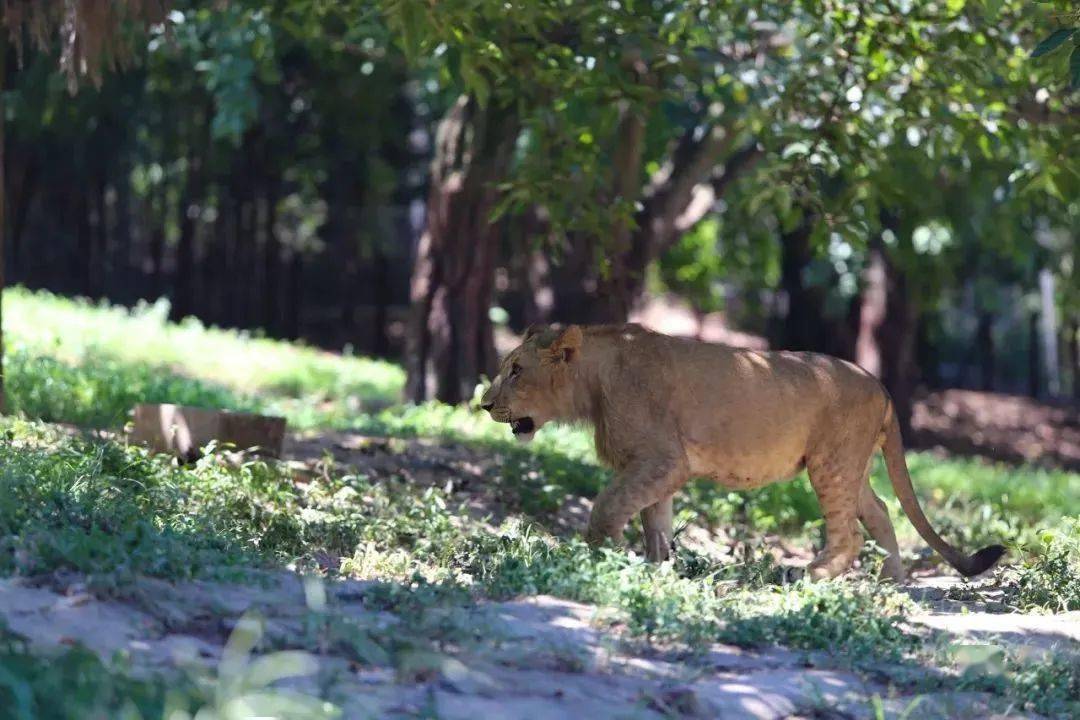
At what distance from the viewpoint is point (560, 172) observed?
10.2m

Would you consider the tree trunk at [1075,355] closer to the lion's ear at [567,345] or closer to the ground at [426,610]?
the ground at [426,610]

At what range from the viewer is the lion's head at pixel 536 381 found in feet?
26.0

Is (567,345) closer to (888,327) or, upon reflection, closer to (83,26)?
(83,26)

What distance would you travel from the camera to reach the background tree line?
9922 mm

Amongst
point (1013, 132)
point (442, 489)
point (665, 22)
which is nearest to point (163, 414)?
point (442, 489)

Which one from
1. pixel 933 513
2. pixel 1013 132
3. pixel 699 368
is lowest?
pixel 933 513

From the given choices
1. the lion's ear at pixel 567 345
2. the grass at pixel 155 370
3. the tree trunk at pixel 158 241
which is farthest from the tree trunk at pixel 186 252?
the lion's ear at pixel 567 345

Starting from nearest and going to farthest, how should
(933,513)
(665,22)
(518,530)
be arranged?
(518,530), (665,22), (933,513)

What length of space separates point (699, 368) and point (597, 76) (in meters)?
2.34

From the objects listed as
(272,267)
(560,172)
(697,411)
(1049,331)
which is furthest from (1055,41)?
(1049,331)

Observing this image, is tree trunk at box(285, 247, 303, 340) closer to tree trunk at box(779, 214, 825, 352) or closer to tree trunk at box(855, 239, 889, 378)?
tree trunk at box(779, 214, 825, 352)

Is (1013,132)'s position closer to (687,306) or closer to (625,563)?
(625,563)

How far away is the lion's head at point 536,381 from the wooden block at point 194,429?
5.30ft

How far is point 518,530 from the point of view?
300 inches
